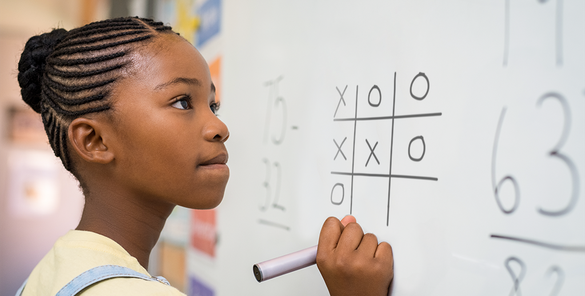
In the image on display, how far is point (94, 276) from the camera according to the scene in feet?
1.24

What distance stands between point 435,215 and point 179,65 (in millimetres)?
286

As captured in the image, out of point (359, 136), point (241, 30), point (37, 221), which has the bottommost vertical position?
point (37, 221)

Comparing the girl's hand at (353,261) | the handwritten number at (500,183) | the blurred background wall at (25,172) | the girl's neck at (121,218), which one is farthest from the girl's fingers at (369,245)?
the blurred background wall at (25,172)

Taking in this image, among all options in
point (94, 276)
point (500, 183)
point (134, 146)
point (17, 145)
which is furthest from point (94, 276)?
point (17, 145)

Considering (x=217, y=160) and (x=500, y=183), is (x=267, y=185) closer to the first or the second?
(x=217, y=160)

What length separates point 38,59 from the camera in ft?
1.66

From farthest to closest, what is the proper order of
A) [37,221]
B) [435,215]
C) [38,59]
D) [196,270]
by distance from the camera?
[37,221] < [196,270] < [38,59] < [435,215]

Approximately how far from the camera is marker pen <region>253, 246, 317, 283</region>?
377 mm

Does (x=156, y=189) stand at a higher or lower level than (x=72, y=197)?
higher

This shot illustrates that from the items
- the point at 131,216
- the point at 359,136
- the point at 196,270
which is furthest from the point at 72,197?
the point at 359,136

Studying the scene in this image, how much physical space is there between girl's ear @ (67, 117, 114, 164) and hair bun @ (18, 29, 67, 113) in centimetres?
12

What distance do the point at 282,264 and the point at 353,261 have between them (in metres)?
0.06

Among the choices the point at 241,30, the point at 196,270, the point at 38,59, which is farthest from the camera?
the point at 196,270

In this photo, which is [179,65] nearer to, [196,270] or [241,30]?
[241,30]
